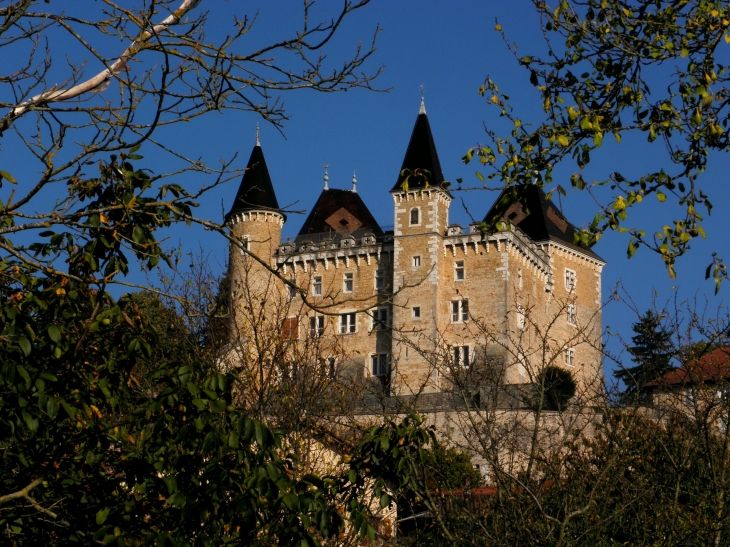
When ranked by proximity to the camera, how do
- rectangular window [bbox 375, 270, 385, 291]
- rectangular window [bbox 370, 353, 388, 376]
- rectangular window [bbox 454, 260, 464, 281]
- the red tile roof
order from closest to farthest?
the red tile roof < rectangular window [bbox 370, 353, 388, 376] < rectangular window [bbox 454, 260, 464, 281] < rectangular window [bbox 375, 270, 385, 291]

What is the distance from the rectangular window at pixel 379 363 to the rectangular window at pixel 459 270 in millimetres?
5090

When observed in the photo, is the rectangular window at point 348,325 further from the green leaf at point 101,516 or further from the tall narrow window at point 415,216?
the green leaf at point 101,516

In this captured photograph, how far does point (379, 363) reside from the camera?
48000 mm

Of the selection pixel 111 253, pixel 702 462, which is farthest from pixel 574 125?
pixel 702 462

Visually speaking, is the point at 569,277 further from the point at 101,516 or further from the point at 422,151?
the point at 101,516

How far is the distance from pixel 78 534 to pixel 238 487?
971 mm

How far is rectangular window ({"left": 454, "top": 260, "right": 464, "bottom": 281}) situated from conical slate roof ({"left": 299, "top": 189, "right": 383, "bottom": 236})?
6.76m

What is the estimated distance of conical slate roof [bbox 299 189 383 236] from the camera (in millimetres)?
55500

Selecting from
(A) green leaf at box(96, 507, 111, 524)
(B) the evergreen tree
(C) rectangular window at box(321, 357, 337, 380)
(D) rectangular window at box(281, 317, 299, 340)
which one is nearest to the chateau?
(D) rectangular window at box(281, 317, 299, 340)

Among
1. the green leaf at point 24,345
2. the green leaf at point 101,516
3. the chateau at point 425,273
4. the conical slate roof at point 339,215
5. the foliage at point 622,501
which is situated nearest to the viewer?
the green leaf at point 24,345

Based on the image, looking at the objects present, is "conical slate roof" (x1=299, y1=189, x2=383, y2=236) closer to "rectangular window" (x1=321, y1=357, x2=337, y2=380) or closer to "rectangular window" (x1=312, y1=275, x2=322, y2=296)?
"rectangular window" (x1=312, y1=275, x2=322, y2=296)

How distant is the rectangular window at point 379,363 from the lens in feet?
157

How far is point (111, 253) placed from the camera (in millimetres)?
6191

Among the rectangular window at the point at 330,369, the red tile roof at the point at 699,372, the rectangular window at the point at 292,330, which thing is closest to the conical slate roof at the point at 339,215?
the rectangular window at the point at 292,330
